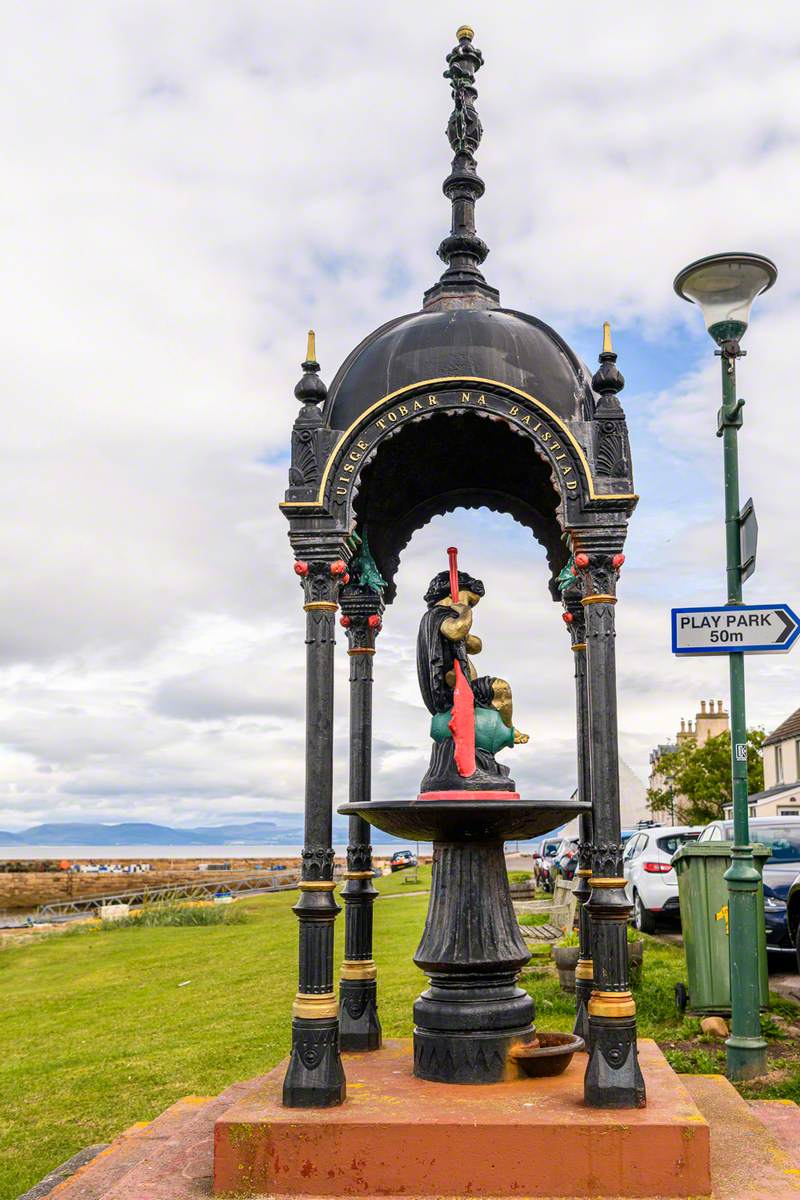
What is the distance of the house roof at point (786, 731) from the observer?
43.8 meters

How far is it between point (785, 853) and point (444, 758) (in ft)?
23.0

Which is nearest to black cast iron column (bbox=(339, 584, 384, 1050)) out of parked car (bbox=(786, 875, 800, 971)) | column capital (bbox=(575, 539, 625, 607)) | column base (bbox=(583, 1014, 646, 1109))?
column base (bbox=(583, 1014, 646, 1109))

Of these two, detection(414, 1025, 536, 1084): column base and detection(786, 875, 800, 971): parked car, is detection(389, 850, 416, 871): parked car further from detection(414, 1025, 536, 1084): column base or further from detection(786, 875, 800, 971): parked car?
detection(414, 1025, 536, 1084): column base

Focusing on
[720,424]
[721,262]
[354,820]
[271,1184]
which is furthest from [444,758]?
[721,262]

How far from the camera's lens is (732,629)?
797 cm

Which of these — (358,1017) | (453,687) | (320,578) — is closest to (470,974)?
(358,1017)

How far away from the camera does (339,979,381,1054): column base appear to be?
24.5ft

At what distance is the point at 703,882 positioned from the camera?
1012cm

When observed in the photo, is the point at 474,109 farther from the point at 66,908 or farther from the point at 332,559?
the point at 66,908

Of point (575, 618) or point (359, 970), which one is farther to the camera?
point (575, 618)

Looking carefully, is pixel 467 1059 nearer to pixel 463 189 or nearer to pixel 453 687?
pixel 453 687

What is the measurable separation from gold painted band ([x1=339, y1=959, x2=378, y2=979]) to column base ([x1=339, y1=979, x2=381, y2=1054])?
3 cm

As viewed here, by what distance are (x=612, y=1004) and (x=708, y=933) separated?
415 centimetres

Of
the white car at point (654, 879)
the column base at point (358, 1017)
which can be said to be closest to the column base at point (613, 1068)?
the column base at point (358, 1017)
